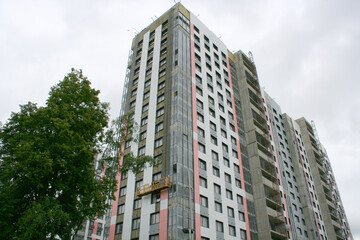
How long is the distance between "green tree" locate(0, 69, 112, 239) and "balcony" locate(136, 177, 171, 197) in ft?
Result: 42.3

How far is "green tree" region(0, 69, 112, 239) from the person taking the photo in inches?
821

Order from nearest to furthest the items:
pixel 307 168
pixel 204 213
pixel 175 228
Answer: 1. pixel 175 228
2. pixel 204 213
3. pixel 307 168

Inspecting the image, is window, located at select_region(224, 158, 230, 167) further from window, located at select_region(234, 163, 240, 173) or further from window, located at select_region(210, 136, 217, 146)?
window, located at select_region(210, 136, 217, 146)

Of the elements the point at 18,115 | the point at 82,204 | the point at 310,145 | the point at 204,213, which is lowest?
the point at 82,204

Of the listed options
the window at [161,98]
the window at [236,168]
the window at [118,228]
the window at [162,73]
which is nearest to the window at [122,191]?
the window at [118,228]

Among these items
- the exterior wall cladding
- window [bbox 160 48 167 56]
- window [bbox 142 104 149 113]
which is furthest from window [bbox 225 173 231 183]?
window [bbox 160 48 167 56]

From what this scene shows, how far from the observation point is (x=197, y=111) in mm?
48688

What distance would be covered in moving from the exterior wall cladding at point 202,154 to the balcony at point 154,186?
140mm

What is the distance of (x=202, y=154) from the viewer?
44.4 m

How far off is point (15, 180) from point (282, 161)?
59.9 meters

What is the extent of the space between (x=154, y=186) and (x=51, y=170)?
19.5 meters

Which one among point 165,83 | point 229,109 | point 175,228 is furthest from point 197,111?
point 175,228

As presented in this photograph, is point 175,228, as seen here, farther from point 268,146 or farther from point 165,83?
point 268,146

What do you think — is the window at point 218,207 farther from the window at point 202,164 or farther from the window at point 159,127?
the window at point 159,127
